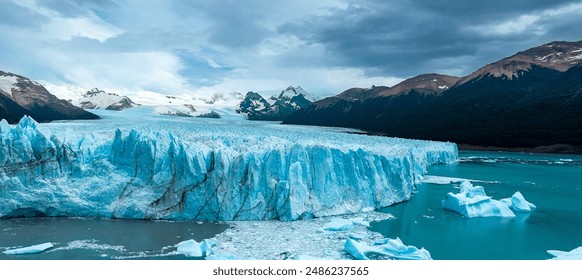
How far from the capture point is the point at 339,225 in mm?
11078

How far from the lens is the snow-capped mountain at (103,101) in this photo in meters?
133

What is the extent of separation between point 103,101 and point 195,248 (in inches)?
5787

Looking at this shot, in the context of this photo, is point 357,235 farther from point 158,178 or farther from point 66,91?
point 66,91

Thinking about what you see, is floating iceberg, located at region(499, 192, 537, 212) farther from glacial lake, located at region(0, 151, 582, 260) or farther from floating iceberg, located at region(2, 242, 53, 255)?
floating iceberg, located at region(2, 242, 53, 255)

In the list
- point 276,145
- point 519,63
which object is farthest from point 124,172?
point 519,63

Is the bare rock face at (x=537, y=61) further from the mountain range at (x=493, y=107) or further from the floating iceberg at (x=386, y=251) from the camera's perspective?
the floating iceberg at (x=386, y=251)

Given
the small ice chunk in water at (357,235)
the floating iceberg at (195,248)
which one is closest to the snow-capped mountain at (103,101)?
the floating iceberg at (195,248)

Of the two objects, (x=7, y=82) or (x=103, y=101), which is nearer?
(x=7, y=82)

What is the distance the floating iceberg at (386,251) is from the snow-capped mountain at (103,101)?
435 ft

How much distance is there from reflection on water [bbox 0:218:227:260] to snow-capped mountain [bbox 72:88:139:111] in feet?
421

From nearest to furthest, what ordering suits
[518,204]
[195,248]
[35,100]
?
[195,248]
[518,204]
[35,100]

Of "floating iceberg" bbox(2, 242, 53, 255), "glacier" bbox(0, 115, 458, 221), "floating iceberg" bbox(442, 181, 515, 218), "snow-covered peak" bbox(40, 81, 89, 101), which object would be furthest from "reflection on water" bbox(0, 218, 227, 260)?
"snow-covered peak" bbox(40, 81, 89, 101)

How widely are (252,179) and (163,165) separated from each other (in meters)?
2.65

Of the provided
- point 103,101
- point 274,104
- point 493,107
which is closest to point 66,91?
point 103,101
